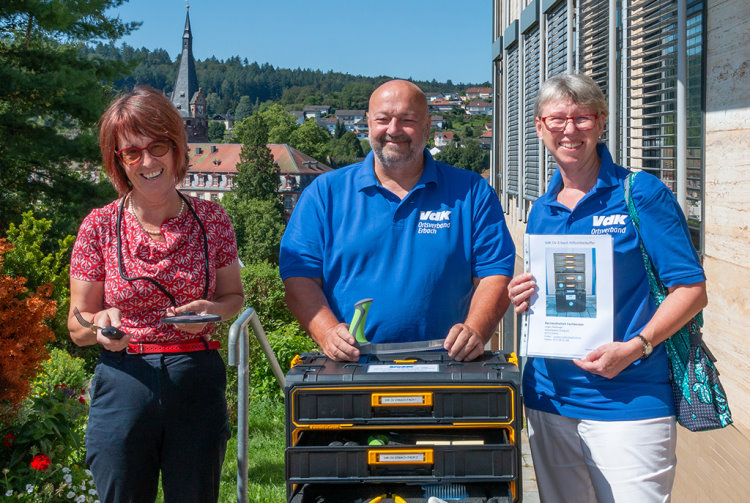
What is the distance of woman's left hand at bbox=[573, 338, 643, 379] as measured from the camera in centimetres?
226

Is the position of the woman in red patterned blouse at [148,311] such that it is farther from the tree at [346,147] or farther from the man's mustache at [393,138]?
the tree at [346,147]

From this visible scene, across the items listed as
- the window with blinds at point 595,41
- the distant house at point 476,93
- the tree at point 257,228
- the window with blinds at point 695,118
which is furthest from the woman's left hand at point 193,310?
the distant house at point 476,93

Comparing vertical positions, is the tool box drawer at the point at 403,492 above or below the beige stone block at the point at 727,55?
below

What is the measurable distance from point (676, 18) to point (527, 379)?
2256 mm

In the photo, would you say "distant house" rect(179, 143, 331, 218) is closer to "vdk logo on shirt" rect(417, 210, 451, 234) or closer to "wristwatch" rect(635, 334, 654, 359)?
"vdk logo on shirt" rect(417, 210, 451, 234)

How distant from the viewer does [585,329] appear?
231cm

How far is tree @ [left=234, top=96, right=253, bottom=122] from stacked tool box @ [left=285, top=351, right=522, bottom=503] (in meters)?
179

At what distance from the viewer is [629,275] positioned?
2.35 m

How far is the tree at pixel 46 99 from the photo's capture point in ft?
51.4

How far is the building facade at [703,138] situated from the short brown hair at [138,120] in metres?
2.16

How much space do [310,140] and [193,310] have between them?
10714cm

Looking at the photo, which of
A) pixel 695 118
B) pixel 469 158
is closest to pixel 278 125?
pixel 469 158

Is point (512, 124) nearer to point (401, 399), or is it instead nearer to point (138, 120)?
point (138, 120)

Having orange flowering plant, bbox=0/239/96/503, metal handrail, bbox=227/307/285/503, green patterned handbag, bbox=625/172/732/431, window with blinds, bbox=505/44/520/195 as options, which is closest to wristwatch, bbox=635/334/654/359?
green patterned handbag, bbox=625/172/732/431
